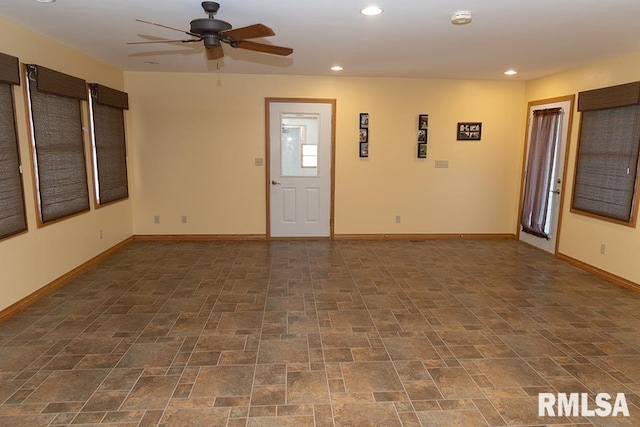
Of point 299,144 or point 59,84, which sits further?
point 299,144

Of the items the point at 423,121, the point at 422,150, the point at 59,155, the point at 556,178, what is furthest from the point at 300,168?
the point at 556,178

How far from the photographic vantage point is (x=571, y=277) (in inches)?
178

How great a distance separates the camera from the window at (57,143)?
3.66 metres

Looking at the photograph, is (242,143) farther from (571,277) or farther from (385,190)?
(571,277)

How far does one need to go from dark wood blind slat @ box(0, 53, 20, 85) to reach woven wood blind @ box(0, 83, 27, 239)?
0.20ft

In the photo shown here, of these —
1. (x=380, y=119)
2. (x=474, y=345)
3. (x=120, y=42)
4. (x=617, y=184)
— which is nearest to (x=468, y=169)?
(x=380, y=119)

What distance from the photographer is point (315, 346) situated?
290 centimetres

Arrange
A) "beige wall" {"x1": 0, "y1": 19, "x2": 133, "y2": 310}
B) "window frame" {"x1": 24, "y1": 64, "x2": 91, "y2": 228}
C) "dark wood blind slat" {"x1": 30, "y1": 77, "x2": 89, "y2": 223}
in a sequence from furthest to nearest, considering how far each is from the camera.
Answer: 1. "dark wood blind slat" {"x1": 30, "y1": 77, "x2": 89, "y2": 223}
2. "window frame" {"x1": 24, "y1": 64, "x2": 91, "y2": 228}
3. "beige wall" {"x1": 0, "y1": 19, "x2": 133, "y2": 310}

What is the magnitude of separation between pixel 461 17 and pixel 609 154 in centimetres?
275

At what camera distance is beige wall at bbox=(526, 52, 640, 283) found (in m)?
4.21

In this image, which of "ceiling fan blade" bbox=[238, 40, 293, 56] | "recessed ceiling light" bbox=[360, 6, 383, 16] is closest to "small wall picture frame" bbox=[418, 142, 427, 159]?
"recessed ceiling light" bbox=[360, 6, 383, 16]

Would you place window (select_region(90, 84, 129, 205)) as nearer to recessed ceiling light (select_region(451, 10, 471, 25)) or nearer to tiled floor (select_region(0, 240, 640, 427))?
tiled floor (select_region(0, 240, 640, 427))

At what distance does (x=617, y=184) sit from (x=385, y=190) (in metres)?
2.91

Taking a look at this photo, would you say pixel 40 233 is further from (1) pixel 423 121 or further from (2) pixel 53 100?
(1) pixel 423 121
